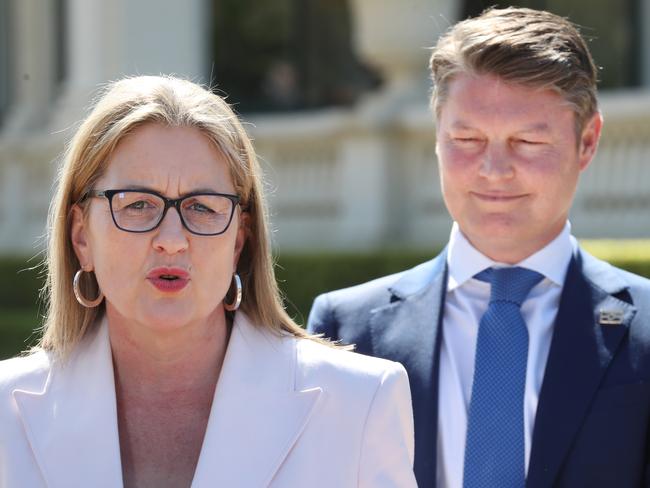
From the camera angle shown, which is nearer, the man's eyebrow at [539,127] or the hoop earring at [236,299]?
the hoop earring at [236,299]

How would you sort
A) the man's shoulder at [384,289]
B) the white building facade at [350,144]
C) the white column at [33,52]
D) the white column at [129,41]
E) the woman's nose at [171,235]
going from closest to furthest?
1. the woman's nose at [171,235]
2. the man's shoulder at [384,289]
3. the white building facade at [350,144]
4. the white column at [129,41]
5. the white column at [33,52]

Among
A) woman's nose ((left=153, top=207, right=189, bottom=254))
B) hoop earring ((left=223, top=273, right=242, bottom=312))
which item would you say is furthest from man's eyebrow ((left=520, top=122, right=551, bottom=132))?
woman's nose ((left=153, top=207, right=189, bottom=254))

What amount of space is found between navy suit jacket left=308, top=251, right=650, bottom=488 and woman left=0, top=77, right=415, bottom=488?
1.43 feet

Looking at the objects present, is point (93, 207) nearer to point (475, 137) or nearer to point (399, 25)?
point (475, 137)

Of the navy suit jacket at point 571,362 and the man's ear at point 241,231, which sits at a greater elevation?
the man's ear at point 241,231

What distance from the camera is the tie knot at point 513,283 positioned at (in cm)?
326

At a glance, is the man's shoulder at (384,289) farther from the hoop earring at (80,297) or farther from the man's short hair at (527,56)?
the hoop earring at (80,297)

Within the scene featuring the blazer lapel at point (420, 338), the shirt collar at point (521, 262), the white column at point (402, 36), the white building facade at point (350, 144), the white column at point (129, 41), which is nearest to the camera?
the blazer lapel at point (420, 338)

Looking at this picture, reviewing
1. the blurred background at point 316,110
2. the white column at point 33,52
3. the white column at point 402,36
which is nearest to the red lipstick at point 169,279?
the blurred background at point 316,110

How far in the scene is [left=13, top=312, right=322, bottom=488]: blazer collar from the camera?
8.84 ft

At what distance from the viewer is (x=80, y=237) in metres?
2.89

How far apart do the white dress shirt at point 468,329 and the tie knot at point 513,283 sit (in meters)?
0.02

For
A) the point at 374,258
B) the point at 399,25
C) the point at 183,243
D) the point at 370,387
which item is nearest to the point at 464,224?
the point at 370,387

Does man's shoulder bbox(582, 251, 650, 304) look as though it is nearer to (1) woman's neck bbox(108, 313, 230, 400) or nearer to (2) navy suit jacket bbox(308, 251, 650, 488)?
(2) navy suit jacket bbox(308, 251, 650, 488)
